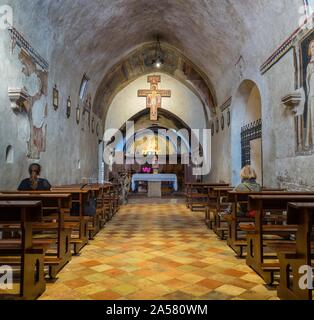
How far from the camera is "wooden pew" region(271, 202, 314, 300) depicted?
2.59 m

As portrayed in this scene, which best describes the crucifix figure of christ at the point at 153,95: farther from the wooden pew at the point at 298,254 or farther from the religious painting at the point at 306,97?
the wooden pew at the point at 298,254

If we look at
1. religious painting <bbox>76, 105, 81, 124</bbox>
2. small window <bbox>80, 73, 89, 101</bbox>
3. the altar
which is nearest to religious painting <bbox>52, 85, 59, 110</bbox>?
Answer: religious painting <bbox>76, 105, 81, 124</bbox>

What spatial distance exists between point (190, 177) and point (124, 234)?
1138 centimetres

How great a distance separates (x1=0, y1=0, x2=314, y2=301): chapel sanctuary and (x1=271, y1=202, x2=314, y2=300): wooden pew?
0.04 ft

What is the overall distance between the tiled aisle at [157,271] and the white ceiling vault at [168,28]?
4417 millimetres

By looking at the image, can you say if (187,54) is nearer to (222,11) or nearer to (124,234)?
(222,11)

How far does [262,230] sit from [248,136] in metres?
6.07

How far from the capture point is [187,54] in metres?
12.7

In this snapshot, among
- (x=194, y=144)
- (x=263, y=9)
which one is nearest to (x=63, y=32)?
(x=263, y=9)

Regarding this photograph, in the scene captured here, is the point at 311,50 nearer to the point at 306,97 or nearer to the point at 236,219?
the point at 306,97

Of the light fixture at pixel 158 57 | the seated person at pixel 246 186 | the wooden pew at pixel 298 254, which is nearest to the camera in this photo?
the wooden pew at pixel 298 254

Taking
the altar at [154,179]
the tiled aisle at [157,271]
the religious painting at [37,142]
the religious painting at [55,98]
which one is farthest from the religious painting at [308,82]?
the altar at [154,179]

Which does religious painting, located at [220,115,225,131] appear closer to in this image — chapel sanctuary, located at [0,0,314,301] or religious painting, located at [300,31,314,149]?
→ chapel sanctuary, located at [0,0,314,301]

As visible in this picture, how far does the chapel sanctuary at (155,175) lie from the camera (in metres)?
3.27
